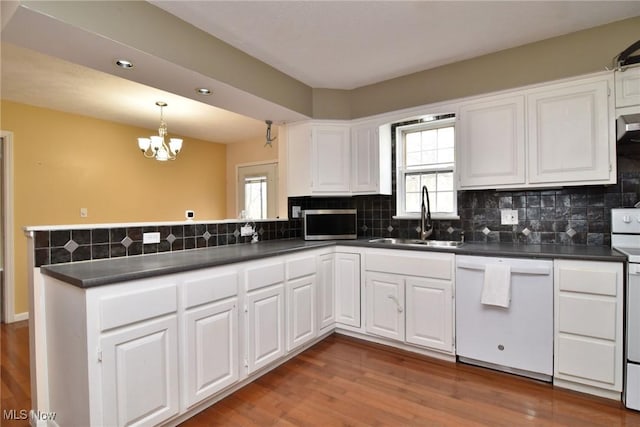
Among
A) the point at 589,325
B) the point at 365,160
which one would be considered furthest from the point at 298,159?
the point at 589,325

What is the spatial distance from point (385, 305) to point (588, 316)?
133 centimetres

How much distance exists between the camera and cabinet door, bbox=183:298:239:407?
180 centimetres

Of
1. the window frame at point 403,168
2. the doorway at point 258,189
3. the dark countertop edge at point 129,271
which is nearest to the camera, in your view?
the dark countertop edge at point 129,271

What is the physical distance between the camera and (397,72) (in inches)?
118

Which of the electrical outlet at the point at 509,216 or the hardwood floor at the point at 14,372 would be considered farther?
the electrical outlet at the point at 509,216

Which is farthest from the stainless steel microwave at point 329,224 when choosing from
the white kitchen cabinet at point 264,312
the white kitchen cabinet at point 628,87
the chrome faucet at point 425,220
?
the white kitchen cabinet at point 628,87

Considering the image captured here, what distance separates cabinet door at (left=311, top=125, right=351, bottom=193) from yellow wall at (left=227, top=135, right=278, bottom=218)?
2326 mm

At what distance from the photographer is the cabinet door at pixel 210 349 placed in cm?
180

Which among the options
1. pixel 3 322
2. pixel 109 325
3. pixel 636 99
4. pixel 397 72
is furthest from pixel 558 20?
pixel 3 322

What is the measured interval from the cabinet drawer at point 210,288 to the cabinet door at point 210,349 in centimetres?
4

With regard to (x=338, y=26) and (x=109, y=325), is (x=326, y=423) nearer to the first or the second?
(x=109, y=325)

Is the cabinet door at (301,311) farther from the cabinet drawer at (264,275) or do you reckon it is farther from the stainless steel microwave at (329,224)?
the stainless steel microwave at (329,224)

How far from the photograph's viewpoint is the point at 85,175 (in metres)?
4.20

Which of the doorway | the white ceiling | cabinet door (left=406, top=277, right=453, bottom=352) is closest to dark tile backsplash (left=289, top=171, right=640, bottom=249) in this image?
cabinet door (left=406, top=277, right=453, bottom=352)
